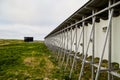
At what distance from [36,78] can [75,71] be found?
2356 millimetres

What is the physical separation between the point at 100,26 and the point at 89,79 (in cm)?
317

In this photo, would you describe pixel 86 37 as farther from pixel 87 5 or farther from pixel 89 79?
pixel 87 5

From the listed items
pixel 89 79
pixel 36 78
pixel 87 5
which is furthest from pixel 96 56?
pixel 87 5

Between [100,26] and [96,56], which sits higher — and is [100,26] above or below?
above

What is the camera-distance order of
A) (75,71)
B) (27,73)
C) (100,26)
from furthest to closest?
(27,73) → (75,71) → (100,26)

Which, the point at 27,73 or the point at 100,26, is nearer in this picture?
the point at 100,26

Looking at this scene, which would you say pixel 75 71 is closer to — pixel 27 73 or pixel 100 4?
pixel 27 73

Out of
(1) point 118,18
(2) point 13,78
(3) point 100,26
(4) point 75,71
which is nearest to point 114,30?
(1) point 118,18

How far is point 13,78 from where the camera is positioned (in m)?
15.0

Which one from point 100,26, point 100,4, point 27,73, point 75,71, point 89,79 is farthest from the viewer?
point 27,73

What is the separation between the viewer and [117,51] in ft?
36.7

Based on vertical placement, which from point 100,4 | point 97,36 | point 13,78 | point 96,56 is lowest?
point 13,78

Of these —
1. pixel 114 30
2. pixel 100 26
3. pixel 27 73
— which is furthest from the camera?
pixel 27 73

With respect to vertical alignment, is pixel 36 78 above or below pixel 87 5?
below
